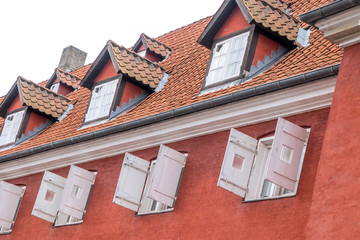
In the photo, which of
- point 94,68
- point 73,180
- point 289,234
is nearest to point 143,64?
point 94,68

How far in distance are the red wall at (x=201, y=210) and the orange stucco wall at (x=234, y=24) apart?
103 inches

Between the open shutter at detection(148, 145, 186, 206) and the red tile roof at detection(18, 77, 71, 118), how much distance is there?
7795 millimetres

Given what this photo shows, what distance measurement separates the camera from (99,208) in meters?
19.4

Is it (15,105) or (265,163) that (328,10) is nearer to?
(265,163)

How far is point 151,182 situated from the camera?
1670 cm

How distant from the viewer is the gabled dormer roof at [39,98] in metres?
24.1

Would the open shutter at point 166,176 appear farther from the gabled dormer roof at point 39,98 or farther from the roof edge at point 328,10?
the gabled dormer roof at point 39,98

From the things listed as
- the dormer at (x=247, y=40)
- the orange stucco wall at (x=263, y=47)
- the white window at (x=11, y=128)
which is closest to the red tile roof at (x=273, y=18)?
the dormer at (x=247, y=40)

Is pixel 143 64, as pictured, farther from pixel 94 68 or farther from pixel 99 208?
pixel 99 208

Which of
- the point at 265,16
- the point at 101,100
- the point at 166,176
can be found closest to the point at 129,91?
the point at 101,100

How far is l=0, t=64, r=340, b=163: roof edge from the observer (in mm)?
14287

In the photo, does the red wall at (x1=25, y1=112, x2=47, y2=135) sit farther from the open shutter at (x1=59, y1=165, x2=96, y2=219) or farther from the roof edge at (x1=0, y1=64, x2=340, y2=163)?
the open shutter at (x1=59, y1=165, x2=96, y2=219)

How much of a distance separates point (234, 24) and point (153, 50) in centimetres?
551

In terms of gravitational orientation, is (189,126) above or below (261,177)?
Result: above
